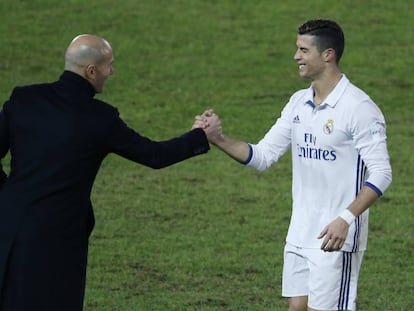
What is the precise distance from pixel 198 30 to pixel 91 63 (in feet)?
48.0

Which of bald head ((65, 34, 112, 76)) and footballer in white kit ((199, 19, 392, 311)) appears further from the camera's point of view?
footballer in white kit ((199, 19, 392, 311))

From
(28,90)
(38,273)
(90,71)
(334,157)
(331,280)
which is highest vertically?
(90,71)

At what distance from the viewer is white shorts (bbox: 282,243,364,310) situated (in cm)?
808

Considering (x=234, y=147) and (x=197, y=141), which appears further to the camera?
(x=234, y=147)

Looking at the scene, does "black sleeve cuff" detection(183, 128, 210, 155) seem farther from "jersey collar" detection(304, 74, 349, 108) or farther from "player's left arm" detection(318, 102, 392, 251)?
"player's left arm" detection(318, 102, 392, 251)

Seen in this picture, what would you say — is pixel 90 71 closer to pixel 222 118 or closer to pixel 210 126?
pixel 210 126

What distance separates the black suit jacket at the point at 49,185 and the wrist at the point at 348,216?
1.38 metres

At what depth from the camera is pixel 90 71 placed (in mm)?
7531

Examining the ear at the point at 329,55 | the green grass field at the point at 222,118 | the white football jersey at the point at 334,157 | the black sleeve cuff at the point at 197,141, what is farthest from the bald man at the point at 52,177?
the green grass field at the point at 222,118

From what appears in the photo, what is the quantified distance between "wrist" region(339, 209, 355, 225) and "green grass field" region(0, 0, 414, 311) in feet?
9.92

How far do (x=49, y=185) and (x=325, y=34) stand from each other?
1.99 m

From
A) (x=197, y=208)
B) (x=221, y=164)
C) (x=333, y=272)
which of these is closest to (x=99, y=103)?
(x=333, y=272)

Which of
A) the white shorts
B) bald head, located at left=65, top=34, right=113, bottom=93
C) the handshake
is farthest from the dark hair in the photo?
bald head, located at left=65, top=34, right=113, bottom=93

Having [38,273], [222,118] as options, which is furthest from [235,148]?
[222,118]
